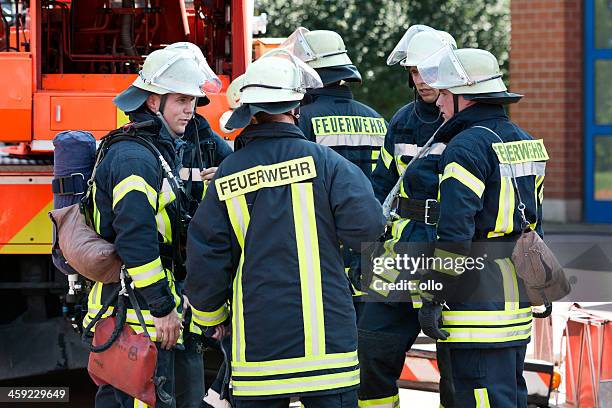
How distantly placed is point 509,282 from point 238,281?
122 cm

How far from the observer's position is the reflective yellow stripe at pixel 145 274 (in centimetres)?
435

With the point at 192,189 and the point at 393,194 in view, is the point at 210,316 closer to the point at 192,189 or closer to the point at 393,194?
the point at 192,189

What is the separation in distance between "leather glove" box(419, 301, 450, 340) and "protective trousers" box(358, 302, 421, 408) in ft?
1.21

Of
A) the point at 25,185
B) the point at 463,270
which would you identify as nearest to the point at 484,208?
the point at 463,270

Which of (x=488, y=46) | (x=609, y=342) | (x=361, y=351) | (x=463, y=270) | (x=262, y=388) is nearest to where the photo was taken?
(x=262, y=388)

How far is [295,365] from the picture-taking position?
390cm

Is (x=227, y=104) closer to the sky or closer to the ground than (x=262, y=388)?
closer to the sky

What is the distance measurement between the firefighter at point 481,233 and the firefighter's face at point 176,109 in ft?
3.20

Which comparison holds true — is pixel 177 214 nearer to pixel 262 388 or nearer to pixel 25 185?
pixel 262 388

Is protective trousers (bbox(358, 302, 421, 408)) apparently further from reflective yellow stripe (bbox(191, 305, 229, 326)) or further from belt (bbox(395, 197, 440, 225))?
reflective yellow stripe (bbox(191, 305, 229, 326))

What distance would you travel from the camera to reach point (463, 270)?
14.8ft

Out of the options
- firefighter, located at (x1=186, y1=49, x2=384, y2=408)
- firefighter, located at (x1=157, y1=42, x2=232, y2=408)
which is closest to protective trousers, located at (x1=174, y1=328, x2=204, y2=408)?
firefighter, located at (x1=157, y1=42, x2=232, y2=408)

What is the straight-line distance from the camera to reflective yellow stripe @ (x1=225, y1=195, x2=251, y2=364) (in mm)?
3941

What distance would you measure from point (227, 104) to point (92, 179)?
1533 millimetres
